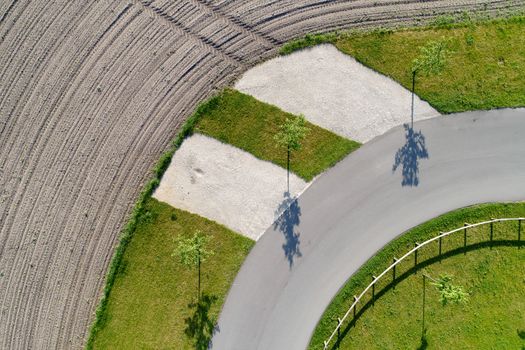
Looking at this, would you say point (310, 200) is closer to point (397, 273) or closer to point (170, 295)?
point (397, 273)

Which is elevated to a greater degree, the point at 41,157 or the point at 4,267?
the point at 41,157

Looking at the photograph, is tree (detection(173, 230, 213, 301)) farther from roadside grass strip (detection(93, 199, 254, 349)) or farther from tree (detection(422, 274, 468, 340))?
tree (detection(422, 274, 468, 340))

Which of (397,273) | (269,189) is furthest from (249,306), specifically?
(397,273)

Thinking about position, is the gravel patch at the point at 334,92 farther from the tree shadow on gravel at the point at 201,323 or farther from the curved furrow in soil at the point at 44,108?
the tree shadow on gravel at the point at 201,323

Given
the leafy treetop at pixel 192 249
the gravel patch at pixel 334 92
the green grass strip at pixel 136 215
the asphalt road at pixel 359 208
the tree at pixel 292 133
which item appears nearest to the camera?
A: the leafy treetop at pixel 192 249

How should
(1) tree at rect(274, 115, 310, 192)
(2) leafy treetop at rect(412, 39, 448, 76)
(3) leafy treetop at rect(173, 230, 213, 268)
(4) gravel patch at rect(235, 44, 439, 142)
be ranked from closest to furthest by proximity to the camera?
(3) leafy treetop at rect(173, 230, 213, 268) → (1) tree at rect(274, 115, 310, 192) → (2) leafy treetop at rect(412, 39, 448, 76) → (4) gravel patch at rect(235, 44, 439, 142)

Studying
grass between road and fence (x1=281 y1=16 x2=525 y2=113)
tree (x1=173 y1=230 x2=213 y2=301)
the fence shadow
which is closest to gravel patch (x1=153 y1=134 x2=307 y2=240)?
tree (x1=173 y1=230 x2=213 y2=301)

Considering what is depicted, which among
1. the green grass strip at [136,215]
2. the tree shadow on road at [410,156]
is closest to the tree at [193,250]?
the green grass strip at [136,215]
